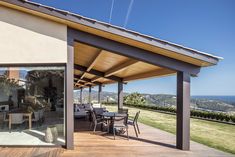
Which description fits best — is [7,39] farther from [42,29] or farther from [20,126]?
[20,126]

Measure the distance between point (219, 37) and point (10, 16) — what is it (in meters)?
31.3

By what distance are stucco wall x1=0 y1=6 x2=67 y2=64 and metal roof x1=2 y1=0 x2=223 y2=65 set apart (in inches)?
25.4

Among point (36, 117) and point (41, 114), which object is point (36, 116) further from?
point (41, 114)

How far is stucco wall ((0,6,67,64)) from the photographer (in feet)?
24.2

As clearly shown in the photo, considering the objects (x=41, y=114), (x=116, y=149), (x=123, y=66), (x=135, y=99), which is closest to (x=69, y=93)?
(x=41, y=114)

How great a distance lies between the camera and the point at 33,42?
7402 millimetres

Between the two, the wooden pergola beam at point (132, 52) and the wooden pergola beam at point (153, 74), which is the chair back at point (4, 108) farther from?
the wooden pergola beam at point (153, 74)

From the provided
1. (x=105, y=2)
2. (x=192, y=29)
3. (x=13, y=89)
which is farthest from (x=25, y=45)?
(x=192, y=29)

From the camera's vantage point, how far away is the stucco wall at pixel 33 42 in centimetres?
738

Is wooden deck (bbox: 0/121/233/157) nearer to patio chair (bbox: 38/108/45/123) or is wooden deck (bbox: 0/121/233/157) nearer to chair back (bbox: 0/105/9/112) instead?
patio chair (bbox: 38/108/45/123)

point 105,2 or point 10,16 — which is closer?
point 10,16

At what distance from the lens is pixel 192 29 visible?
101 ft

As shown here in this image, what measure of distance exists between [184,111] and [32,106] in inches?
208

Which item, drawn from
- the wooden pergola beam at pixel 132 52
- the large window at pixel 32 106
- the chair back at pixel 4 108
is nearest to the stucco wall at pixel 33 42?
the large window at pixel 32 106
